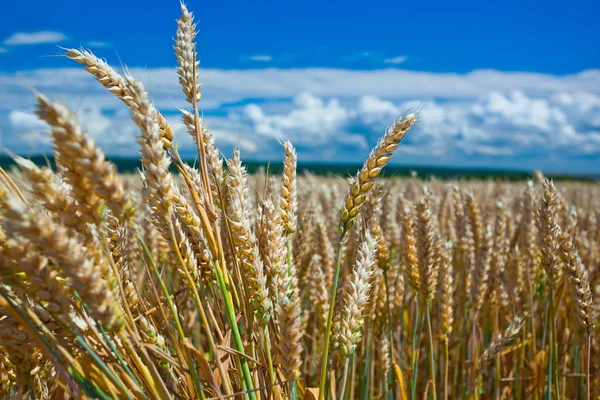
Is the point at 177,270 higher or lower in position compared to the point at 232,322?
higher

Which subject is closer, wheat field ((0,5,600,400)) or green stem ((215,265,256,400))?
wheat field ((0,5,600,400))

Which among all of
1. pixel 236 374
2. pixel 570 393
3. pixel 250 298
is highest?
pixel 250 298

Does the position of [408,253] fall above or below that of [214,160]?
below

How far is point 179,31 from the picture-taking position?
4.54 ft

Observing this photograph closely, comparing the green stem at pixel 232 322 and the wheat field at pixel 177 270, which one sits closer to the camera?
the wheat field at pixel 177 270

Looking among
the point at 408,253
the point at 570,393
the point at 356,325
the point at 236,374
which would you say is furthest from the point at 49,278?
the point at 570,393

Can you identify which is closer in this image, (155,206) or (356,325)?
(155,206)

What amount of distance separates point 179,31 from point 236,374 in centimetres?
104

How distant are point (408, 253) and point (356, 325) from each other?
34.7 inches

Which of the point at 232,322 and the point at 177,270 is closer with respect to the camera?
the point at 232,322

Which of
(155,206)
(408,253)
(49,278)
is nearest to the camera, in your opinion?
(49,278)

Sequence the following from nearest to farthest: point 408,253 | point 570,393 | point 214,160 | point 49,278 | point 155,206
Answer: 1. point 49,278
2. point 155,206
3. point 214,160
4. point 408,253
5. point 570,393

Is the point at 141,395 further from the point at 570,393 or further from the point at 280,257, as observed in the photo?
the point at 570,393

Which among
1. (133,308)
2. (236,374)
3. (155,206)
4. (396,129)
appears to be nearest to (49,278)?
(155,206)
